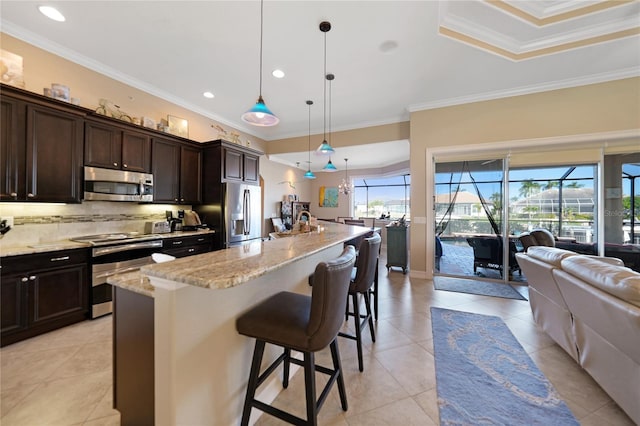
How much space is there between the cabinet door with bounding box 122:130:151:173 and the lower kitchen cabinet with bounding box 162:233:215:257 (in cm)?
110

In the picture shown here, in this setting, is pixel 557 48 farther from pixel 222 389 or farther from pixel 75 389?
pixel 75 389

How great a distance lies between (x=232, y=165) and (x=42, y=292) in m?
2.84

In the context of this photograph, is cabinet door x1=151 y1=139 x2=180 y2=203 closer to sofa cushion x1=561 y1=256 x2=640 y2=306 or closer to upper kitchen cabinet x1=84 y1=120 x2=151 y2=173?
upper kitchen cabinet x1=84 y1=120 x2=151 y2=173

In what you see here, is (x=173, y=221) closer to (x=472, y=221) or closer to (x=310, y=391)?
(x=310, y=391)

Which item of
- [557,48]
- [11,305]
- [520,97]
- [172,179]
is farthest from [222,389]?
[520,97]

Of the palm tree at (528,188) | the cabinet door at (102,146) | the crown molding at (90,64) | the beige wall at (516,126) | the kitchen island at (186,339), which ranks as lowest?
the kitchen island at (186,339)

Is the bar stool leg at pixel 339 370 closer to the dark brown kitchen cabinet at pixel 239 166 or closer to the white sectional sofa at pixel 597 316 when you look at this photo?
the white sectional sofa at pixel 597 316

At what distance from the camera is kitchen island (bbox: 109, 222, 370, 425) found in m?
0.99

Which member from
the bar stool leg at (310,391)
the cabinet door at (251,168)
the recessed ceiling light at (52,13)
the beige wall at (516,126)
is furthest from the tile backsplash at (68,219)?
the beige wall at (516,126)

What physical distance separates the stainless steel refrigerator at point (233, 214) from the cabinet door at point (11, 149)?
2152 mm

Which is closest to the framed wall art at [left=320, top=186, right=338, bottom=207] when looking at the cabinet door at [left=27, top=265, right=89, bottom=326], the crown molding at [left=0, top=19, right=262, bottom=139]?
A: the crown molding at [left=0, top=19, right=262, bottom=139]

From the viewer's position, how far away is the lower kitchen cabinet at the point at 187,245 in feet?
11.1

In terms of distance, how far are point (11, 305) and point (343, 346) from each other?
10.2 ft

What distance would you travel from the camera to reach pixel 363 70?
3.32 meters
